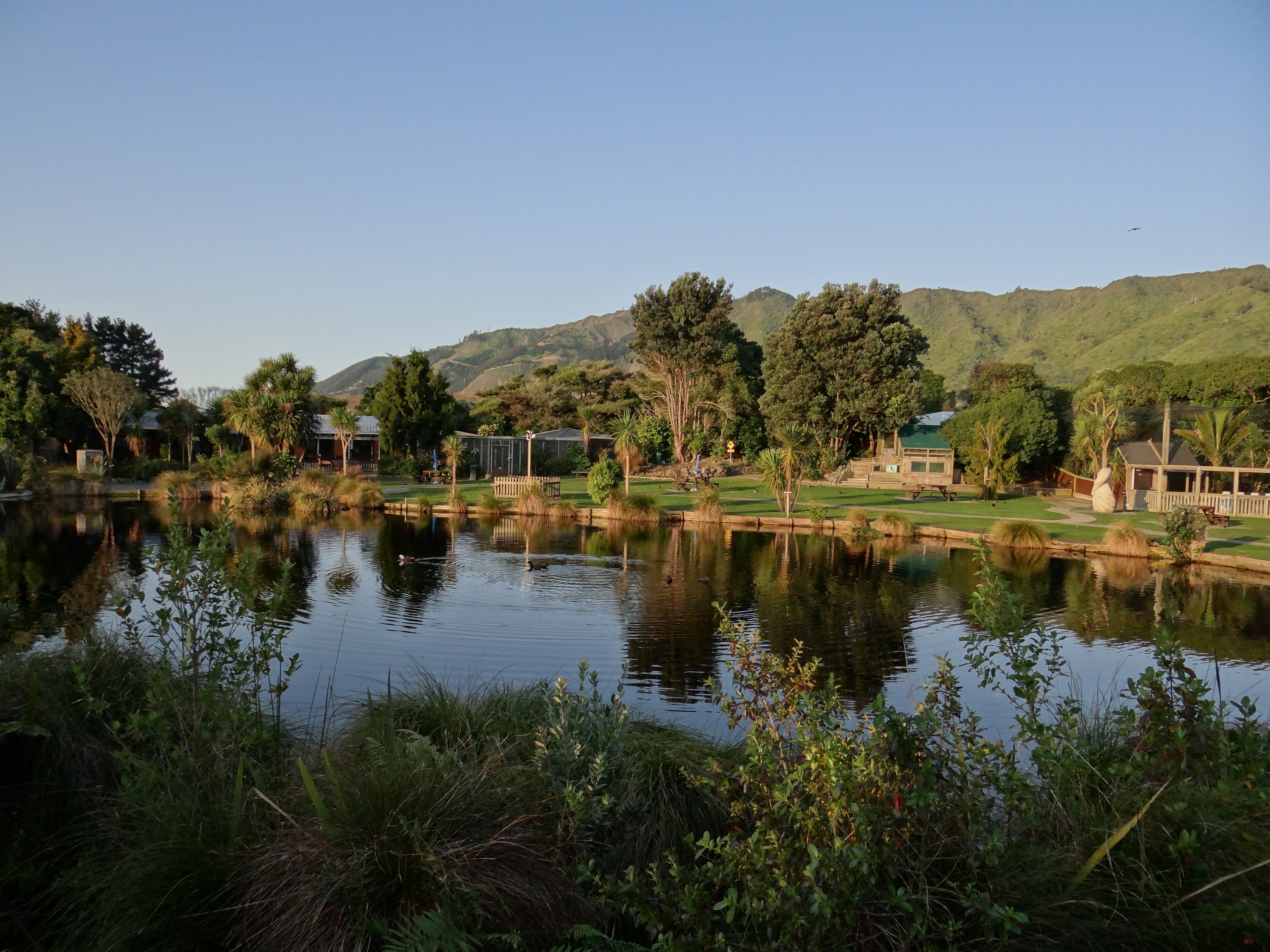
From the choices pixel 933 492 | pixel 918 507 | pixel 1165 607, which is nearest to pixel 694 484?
pixel 918 507

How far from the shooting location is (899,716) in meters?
3.37

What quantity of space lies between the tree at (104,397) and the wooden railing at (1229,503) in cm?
4268

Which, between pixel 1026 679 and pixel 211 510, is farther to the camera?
pixel 211 510

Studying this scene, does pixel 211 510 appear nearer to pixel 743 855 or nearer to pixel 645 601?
pixel 645 601

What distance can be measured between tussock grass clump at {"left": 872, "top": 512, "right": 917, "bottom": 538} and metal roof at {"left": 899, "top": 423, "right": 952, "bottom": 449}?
21777 mm

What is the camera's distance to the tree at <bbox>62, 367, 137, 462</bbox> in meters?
38.8

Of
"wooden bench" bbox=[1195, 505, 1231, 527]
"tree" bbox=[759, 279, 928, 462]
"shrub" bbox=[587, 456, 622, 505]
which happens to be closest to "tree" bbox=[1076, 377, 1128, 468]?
"wooden bench" bbox=[1195, 505, 1231, 527]

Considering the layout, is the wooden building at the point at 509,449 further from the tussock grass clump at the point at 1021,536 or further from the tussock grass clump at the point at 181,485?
the tussock grass clump at the point at 1021,536

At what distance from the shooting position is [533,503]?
2916 centimetres

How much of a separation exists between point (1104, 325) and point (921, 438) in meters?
84.3

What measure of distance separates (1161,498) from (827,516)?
518 inches

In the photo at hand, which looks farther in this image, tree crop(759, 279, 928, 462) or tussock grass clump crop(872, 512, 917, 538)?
tree crop(759, 279, 928, 462)

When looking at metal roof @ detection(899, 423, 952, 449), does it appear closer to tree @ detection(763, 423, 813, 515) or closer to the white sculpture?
the white sculpture

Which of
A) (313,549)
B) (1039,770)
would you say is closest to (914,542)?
(313,549)
